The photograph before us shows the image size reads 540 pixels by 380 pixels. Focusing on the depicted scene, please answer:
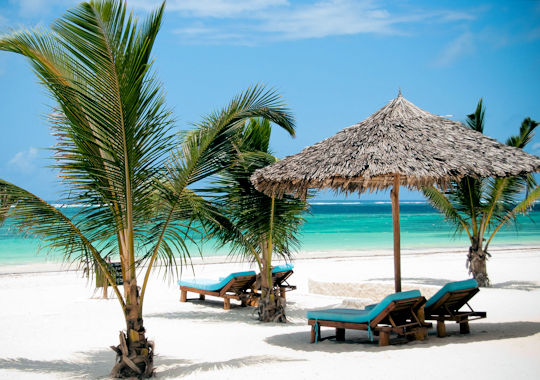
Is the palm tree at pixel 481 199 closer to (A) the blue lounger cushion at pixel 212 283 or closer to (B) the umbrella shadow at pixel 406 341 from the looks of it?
(A) the blue lounger cushion at pixel 212 283

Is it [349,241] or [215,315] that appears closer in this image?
[215,315]

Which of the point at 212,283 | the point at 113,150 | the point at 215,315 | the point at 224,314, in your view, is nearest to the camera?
the point at 113,150

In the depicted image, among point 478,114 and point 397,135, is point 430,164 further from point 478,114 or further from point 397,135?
point 478,114

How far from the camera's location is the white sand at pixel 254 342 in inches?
203

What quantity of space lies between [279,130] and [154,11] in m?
3.13

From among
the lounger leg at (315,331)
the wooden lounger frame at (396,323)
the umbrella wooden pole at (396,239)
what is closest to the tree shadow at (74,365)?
the lounger leg at (315,331)

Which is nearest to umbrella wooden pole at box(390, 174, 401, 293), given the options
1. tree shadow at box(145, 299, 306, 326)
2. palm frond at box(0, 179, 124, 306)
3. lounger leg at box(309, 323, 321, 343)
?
lounger leg at box(309, 323, 321, 343)

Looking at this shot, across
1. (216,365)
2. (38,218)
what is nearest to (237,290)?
(216,365)

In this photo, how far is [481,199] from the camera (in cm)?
1140

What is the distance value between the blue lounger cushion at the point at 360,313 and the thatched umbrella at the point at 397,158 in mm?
589

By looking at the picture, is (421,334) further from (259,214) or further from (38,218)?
(38,218)

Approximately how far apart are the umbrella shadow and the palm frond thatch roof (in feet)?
5.99

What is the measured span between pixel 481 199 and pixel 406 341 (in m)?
5.94

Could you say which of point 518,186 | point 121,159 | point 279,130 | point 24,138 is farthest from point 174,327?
point 24,138
